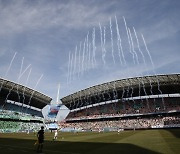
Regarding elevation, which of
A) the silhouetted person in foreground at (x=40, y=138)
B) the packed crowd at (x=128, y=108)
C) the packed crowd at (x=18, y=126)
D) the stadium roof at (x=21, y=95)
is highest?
the stadium roof at (x=21, y=95)

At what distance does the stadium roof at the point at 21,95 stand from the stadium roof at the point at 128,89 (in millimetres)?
11855

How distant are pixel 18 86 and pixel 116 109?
43.4 m

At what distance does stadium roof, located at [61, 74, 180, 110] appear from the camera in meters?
79.6

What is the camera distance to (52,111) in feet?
375

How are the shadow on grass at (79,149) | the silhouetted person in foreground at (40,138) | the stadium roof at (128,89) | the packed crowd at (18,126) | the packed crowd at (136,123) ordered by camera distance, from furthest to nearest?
the packed crowd at (18,126), the stadium roof at (128,89), the packed crowd at (136,123), the shadow on grass at (79,149), the silhouetted person in foreground at (40,138)

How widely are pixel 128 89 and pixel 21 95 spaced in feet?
153

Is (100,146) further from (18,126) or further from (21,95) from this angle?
(21,95)

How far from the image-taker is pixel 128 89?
89.4 m

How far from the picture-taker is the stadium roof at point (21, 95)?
283 ft

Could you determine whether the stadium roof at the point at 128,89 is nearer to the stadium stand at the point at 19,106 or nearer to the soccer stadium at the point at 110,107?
the soccer stadium at the point at 110,107

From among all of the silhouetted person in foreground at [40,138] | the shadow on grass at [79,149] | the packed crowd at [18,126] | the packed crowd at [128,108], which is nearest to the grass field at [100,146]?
the shadow on grass at [79,149]

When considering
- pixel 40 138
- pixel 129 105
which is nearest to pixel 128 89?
pixel 129 105

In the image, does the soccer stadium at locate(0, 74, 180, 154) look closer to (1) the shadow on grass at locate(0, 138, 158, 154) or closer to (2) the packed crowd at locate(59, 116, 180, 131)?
(2) the packed crowd at locate(59, 116, 180, 131)

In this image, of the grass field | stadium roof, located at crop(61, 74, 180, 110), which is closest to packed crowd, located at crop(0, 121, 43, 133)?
stadium roof, located at crop(61, 74, 180, 110)
